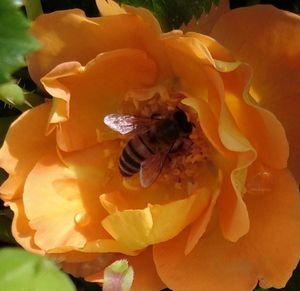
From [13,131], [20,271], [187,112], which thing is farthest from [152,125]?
[20,271]

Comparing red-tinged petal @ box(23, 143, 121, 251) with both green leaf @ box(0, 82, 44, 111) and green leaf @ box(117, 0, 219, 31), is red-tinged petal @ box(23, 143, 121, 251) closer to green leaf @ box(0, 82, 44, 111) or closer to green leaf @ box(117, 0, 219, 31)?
green leaf @ box(0, 82, 44, 111)

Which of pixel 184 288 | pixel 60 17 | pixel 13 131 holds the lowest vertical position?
pixel 184 288

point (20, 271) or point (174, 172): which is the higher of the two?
point (20, 271)

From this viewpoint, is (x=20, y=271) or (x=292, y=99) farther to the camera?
(x=292, y=99)

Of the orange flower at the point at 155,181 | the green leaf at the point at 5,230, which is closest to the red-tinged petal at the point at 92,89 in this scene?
the orange flower at the point at 155,181

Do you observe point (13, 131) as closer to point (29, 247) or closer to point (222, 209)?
point (29, 247)

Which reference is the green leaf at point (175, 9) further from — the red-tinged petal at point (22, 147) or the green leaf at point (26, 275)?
the green leaf at point (26, 275)

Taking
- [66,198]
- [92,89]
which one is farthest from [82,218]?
[92,89]

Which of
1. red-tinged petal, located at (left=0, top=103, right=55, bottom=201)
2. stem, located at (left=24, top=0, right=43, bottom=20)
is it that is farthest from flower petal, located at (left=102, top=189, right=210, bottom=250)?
stem, located at (left=24, top=0, right=43, bottom=20)
